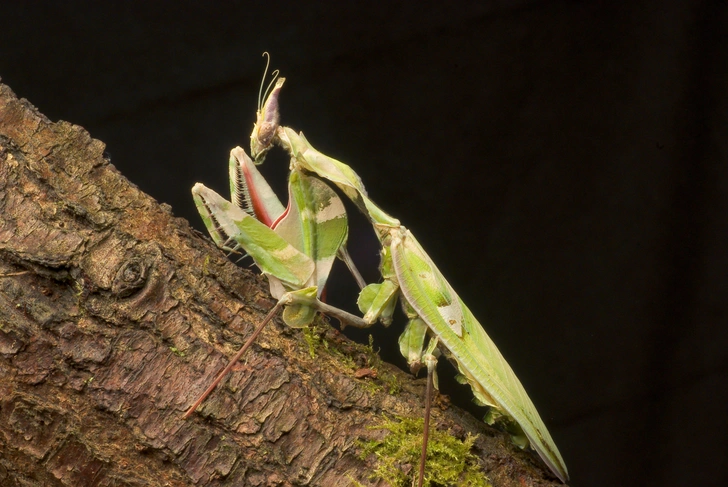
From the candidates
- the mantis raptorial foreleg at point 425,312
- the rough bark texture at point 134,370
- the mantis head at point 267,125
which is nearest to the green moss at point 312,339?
the rough bark texture at point 134,370

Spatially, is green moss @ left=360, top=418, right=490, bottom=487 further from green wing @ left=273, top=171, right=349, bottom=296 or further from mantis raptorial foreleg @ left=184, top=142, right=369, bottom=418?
green wing @ left=273, top=171, right=349, bottom=296

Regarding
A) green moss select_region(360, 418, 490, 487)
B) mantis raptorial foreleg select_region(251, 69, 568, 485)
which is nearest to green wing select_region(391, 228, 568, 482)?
mantis raptorial foreleg select_region(251, 69, 568, 485)

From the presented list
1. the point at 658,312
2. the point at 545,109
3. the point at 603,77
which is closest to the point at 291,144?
the point at 545,109

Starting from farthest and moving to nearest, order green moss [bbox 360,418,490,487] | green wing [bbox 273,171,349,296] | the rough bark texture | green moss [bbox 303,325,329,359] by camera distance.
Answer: green wing [bbox 273,171,349,296] < green moss [bbox 303,325,329,359] < green moss [bbox 360,418,490,487] < the rough bark texture

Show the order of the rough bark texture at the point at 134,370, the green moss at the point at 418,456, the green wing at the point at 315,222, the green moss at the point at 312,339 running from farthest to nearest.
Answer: the green wing at the point at 315,222 → the green moss at the point at 312,339 → the green moss at the point at 418,456 → the rough bark texture at the point at 134,370

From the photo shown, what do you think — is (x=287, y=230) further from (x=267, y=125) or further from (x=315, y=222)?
(x=267, y=125)

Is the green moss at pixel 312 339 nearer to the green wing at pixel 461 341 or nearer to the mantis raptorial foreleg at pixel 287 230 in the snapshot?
the mantis raptorial foreleg at pixel 287 230
